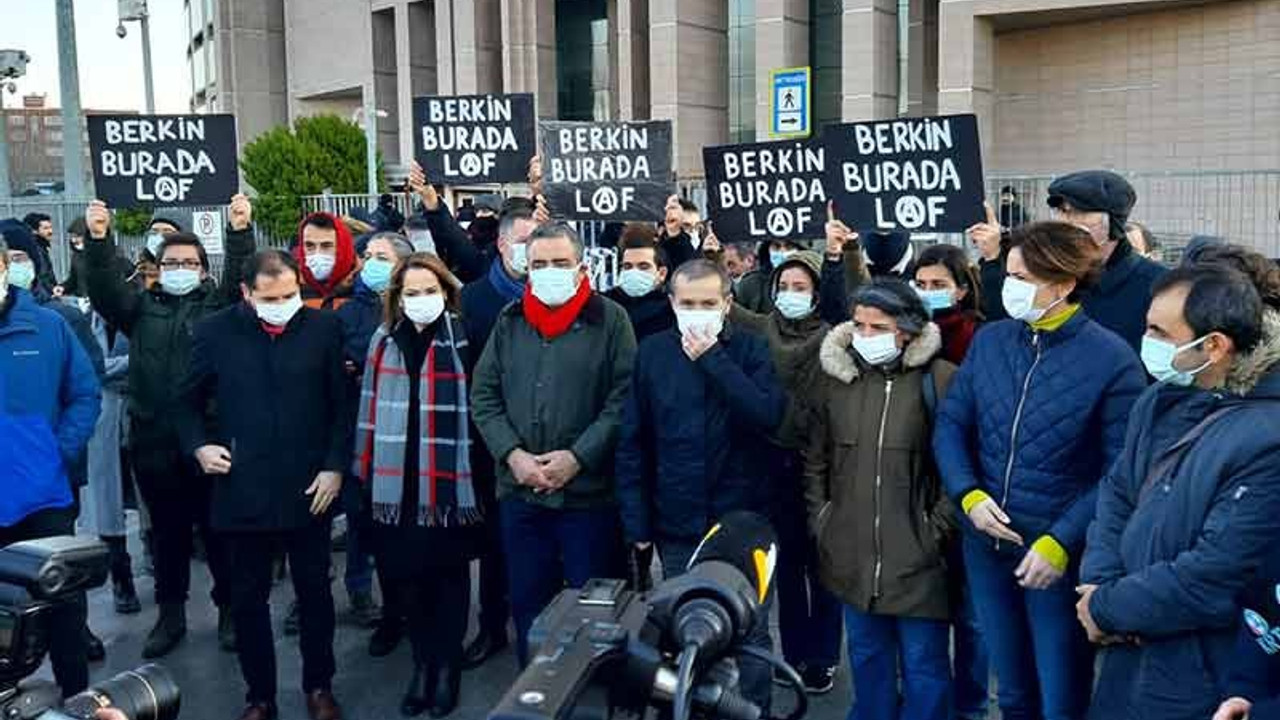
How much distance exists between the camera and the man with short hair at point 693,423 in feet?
15.5

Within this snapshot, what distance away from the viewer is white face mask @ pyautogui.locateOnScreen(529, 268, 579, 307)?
5145mm

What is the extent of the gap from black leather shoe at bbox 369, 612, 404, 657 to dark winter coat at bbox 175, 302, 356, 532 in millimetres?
1291

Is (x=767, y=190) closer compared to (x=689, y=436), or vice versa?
(x=689, y=436)

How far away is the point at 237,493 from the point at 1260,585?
157 inches

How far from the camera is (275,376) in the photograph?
520 centimetres

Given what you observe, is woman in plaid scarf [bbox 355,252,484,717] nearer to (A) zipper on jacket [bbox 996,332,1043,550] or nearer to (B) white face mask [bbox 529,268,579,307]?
(B) white face mask [bbox 529,268,579,307]

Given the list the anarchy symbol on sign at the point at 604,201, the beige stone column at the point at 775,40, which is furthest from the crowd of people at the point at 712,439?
the beige stone column at the point at 775,40

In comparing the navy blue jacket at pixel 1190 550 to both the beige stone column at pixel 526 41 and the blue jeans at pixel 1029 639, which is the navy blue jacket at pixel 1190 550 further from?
the beige stone column at pixel 526 41

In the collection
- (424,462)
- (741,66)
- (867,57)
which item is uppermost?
(741,66)

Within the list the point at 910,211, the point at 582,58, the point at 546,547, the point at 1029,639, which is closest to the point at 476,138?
the point at 910,211

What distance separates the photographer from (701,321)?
15.5ft

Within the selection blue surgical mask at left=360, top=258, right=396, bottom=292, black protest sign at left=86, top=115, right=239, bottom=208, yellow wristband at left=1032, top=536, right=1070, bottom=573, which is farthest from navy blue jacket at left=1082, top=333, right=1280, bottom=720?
black protest sign at left=86, top=115, right=239, bottom=208

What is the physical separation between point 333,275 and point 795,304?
255 centimetres

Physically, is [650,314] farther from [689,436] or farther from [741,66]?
[741,66]
